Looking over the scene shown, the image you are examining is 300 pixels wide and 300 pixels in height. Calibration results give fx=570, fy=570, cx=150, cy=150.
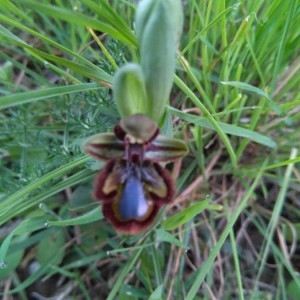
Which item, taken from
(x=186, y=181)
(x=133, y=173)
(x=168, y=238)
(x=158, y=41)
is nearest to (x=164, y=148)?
(x=133, y=173)

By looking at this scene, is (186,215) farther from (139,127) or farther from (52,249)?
(52,249)

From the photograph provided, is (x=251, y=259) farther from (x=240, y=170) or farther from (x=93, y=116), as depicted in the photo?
(x=93, y=116)

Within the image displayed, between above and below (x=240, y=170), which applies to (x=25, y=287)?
below

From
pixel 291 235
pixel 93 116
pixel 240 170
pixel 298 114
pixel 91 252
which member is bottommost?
pixel 91 252

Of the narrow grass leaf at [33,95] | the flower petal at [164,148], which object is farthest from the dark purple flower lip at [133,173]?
the narrow grass leaf at [33,95]

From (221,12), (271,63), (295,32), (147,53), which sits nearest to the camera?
(147,53)

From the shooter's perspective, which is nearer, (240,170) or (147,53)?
(147,53)

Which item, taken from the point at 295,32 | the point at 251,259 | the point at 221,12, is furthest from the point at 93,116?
the point at 251,259
